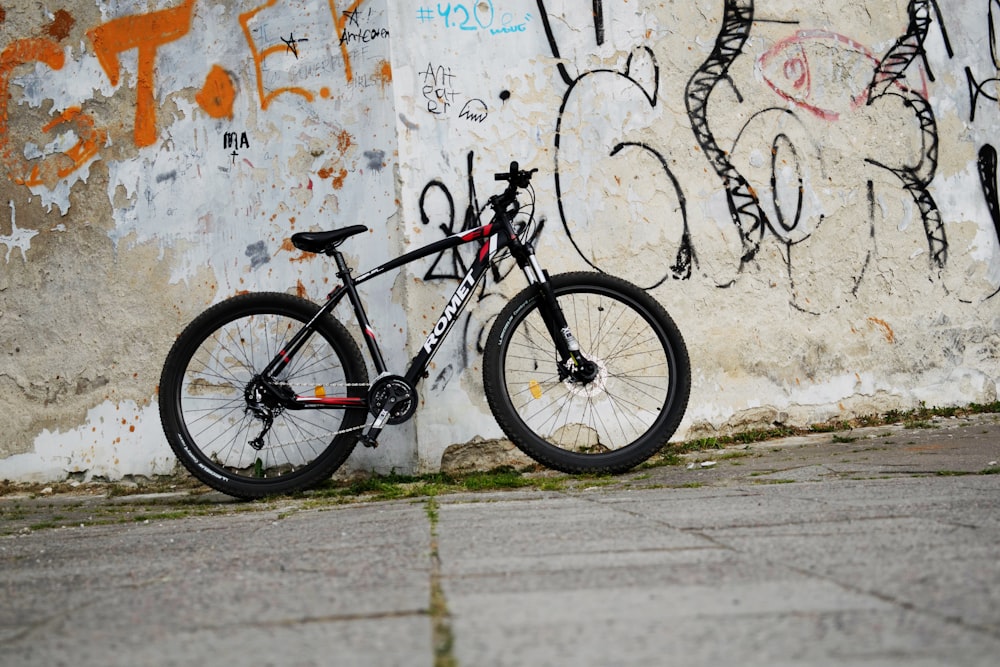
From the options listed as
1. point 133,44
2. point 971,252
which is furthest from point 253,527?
point 971,252

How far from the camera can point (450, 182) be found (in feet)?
13.4

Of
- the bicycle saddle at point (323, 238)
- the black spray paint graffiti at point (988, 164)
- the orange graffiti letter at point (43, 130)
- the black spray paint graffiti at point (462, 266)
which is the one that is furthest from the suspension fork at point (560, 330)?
→ the black spray paint graffiti at point (988, 164)

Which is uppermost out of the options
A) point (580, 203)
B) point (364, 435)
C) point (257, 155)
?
point (257, 155)

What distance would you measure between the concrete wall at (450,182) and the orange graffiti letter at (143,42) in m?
0.01

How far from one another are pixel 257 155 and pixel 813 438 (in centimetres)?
286

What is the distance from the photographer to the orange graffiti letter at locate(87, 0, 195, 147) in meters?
4.30

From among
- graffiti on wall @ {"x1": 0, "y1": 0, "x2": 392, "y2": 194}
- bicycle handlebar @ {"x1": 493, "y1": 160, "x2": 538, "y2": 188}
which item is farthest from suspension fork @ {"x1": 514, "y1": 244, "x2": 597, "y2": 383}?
graffiti on wall @ {"x1": 0, "y1": 0, "x2": 392, "y2": 194}

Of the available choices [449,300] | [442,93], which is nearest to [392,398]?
[449,300]

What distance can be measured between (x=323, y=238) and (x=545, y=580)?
2.14 meters

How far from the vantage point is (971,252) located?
498 centimetres

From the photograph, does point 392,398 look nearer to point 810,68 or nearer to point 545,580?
point 545,580

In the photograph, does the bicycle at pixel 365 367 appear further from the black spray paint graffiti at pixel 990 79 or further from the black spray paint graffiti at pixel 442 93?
the black spray paint graffiti at pixel 990 79

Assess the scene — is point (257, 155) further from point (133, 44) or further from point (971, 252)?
point (971, 252)

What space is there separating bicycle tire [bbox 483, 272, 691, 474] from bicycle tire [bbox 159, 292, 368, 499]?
2.01ft
